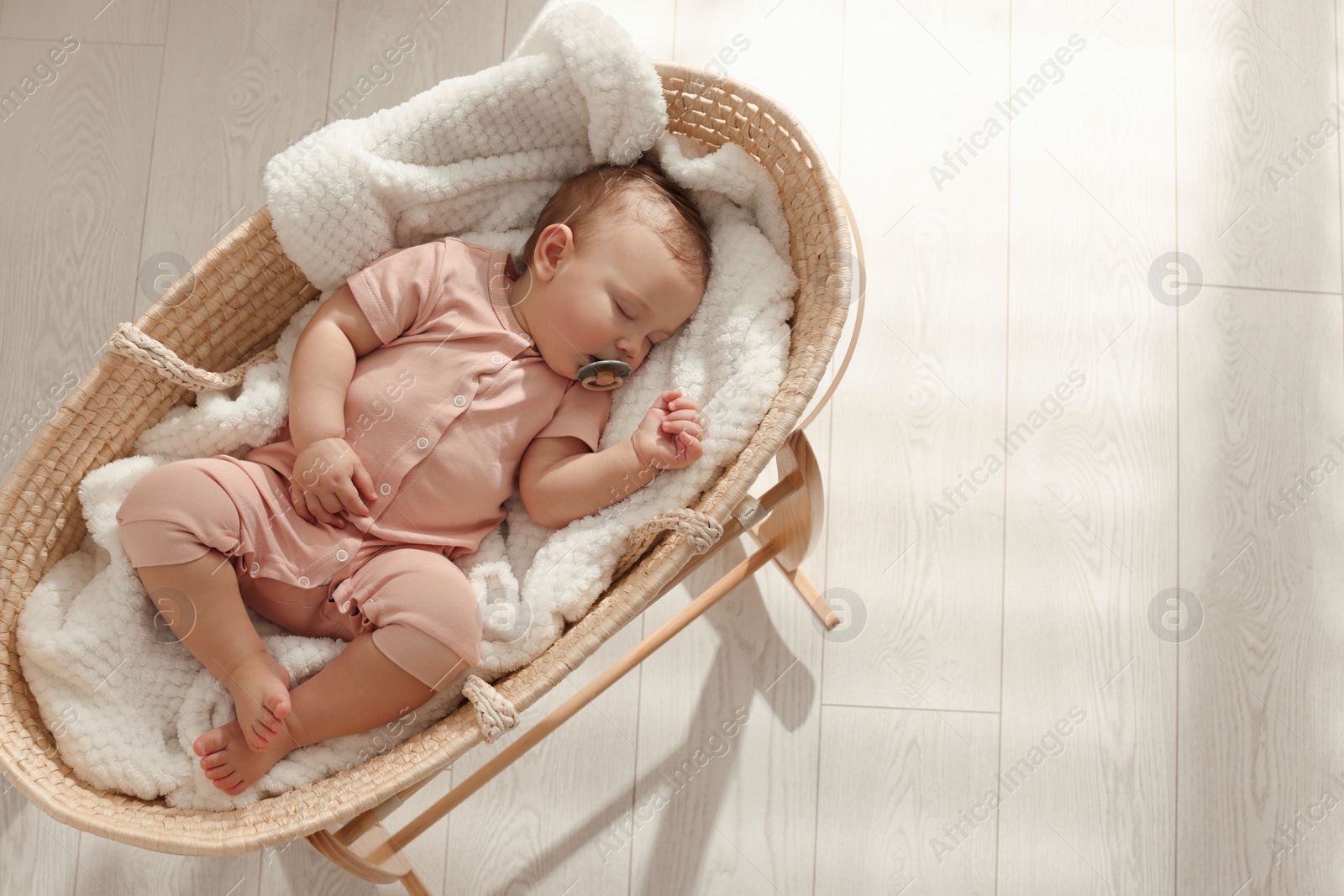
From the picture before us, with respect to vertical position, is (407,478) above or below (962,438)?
above

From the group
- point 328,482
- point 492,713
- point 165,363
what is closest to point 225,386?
point 165,363

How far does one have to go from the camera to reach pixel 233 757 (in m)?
0.97

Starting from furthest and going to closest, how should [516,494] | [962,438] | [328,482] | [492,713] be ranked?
[962,438] → [516,494] → [328,482] → [492,713]

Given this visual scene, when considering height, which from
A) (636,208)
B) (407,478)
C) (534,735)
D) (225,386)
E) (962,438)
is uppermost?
(636,208)

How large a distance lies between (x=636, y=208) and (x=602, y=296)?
0.37ft

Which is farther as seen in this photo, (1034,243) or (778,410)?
(1034,243)

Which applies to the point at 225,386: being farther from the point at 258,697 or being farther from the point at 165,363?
the point at 258,697

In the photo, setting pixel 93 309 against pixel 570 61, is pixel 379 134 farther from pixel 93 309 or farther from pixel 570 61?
pixel 93 309

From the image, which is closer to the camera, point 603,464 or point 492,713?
point 492,713

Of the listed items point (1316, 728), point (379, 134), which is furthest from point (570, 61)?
point (1316, 728)

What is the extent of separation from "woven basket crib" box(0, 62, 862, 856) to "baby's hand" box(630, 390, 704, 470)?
50 mm

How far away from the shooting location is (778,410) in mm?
1044

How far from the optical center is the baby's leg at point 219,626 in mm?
987

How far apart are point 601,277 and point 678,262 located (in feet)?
0.31
